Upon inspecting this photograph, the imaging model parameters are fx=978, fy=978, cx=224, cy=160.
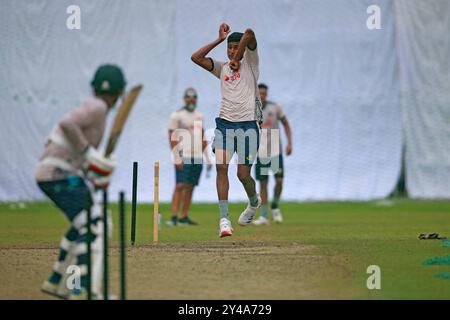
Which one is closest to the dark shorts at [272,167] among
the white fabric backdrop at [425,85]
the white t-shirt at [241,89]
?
the white t-shirt at [241,89]

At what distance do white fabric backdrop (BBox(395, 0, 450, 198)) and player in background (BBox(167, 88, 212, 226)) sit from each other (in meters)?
7.83

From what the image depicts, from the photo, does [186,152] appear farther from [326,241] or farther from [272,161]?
[326,241]

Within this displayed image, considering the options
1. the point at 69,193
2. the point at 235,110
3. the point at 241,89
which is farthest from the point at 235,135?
the point at 69,193

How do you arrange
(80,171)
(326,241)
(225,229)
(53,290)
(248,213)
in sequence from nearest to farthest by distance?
(53,290), (80,171), (225,229), (248,213), (326,241)

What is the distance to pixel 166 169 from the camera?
23.1 m

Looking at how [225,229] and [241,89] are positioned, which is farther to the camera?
[241,89]

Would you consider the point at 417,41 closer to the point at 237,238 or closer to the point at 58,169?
the point at 237,238

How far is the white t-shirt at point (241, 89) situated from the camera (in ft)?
39.7

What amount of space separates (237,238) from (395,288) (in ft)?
17.1

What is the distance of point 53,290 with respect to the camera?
8203mm

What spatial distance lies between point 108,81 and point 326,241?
5902mm

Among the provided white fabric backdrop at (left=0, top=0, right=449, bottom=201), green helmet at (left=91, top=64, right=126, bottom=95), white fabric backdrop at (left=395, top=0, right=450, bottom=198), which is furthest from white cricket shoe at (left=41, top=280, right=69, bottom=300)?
white fabric backdrop at (left=395, top=0, right=450, bottom=198)

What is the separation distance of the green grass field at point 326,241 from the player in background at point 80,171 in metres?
0.53

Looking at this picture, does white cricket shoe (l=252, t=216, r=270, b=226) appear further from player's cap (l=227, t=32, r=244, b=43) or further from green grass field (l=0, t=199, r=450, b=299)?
player's cap (l=227, t=32, r=244, b=43)
